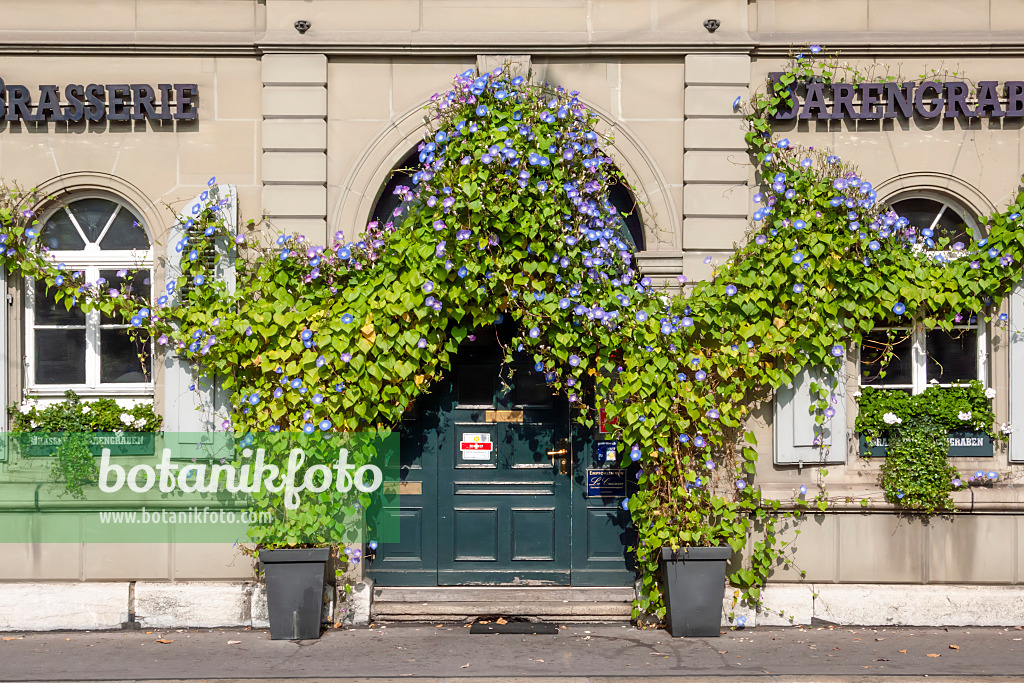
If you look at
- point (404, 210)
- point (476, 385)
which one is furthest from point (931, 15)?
point (476, 385)

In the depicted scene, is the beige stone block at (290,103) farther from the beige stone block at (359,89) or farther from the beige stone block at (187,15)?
the beige stone block at (187,15)

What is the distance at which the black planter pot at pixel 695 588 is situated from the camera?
246 inches

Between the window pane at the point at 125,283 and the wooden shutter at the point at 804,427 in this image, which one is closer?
the wooden shutter at the point at 804,427

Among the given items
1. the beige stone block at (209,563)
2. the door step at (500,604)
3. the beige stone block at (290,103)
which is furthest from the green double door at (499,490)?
the beige stone block at (290,103)

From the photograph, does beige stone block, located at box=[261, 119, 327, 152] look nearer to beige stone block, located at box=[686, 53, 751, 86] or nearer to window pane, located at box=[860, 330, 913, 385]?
beige stone block, located at box=[686, 53, 751, 86]

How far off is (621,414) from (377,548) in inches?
92.7

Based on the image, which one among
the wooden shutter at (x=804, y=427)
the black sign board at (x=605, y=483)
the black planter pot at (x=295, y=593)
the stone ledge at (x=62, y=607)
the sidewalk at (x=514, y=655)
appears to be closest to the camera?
the sidewalk at (x=514, y=655)

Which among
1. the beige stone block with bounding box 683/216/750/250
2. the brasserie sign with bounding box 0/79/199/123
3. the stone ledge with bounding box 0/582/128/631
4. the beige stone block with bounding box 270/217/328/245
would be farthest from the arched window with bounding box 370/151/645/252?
the stone ledge with bounding box 0/582/128/631

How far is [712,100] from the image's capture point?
672 cm

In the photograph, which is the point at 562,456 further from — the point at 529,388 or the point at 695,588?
the point at 695,588

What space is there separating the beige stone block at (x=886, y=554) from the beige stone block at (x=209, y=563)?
4752 millimetres

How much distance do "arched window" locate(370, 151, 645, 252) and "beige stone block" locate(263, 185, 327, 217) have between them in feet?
1.64

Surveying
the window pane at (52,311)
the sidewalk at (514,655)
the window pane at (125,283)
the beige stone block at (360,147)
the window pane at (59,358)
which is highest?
the beige stone block at (360,147)

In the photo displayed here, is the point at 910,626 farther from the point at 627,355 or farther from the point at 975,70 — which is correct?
the point at 975,70
